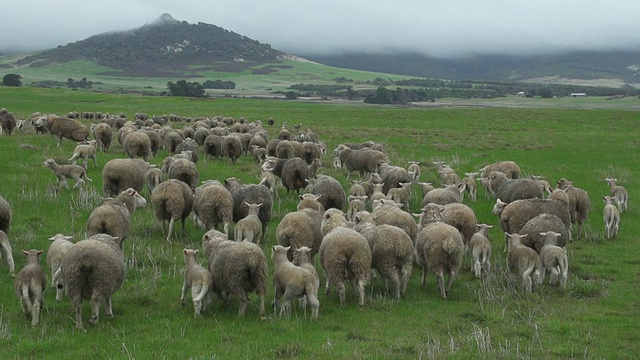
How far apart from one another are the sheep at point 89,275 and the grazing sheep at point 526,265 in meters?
7.76

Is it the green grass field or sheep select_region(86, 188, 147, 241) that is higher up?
sheep select_region(86, 188, 147, 241)

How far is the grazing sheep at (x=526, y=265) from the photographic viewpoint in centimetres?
1166

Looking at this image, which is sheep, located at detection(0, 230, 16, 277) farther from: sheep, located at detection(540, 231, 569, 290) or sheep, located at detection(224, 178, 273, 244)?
sheep, located at detection(540, 231, 569, 290)

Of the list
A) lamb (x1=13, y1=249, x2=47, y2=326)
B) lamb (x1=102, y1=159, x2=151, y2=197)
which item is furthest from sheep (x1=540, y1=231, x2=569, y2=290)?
lamb (x1=102, y1=159, x2=151, y2=197)

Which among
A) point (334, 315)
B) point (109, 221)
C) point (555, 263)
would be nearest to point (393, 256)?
point (334, 315)

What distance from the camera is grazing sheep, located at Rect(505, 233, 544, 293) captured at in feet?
38.3

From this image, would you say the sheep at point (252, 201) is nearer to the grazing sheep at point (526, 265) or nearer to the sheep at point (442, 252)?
the sheep at point (442, 252)

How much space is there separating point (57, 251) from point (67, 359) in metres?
3.32

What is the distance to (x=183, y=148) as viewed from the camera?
87.9 feet

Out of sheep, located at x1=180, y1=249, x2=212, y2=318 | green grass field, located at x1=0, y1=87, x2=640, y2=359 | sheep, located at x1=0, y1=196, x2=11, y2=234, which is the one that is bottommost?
green grass field, located at x1=0, y1=87, x2=640, y2=359

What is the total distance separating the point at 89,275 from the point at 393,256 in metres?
5.45

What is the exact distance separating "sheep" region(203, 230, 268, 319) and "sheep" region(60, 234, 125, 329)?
1688 mm

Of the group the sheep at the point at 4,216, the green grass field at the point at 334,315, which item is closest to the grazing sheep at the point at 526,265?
the green grass field at the point at 334,315

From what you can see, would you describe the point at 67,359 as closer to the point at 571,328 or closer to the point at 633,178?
the point at 571,328
